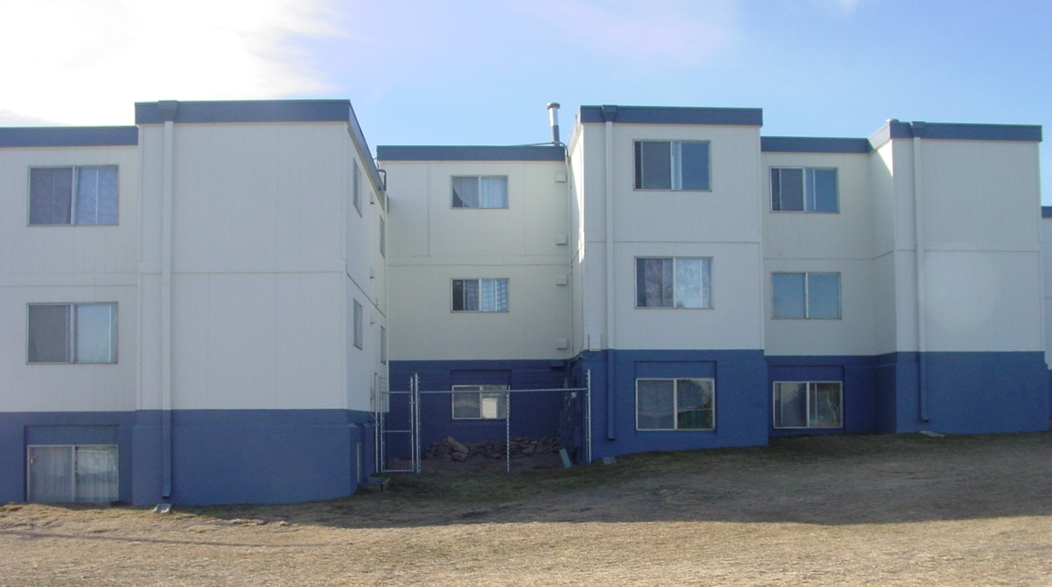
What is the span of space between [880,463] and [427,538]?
9.62 meters

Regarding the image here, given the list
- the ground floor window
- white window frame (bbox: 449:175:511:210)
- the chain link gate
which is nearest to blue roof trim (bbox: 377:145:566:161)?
white window frame (bbox: 449:175:511:210)

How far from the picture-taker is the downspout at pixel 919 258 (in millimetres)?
23578

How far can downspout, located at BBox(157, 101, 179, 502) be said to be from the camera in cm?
1773

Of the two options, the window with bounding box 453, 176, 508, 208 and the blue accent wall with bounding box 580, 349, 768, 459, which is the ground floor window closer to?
the blue accent wall with bounding box 580, 349, 768, 459

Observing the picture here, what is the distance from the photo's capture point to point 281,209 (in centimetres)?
1836

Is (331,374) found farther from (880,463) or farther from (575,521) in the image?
(880,463)

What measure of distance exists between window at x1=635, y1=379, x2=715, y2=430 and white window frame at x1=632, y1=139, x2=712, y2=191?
159 inches

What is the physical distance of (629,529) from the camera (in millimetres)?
14664

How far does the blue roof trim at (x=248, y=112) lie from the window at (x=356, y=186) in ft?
4.68

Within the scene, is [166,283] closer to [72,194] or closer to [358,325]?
[72,194]

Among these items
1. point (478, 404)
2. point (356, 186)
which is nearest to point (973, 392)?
point (478, 404)

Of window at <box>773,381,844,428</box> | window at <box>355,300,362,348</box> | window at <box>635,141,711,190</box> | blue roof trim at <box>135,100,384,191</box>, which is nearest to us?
blue roof trim at <box>135,100,384,191</box>

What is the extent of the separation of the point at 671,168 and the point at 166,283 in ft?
34.7

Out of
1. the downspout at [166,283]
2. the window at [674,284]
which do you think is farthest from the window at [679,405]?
the downspout at [166,283]
